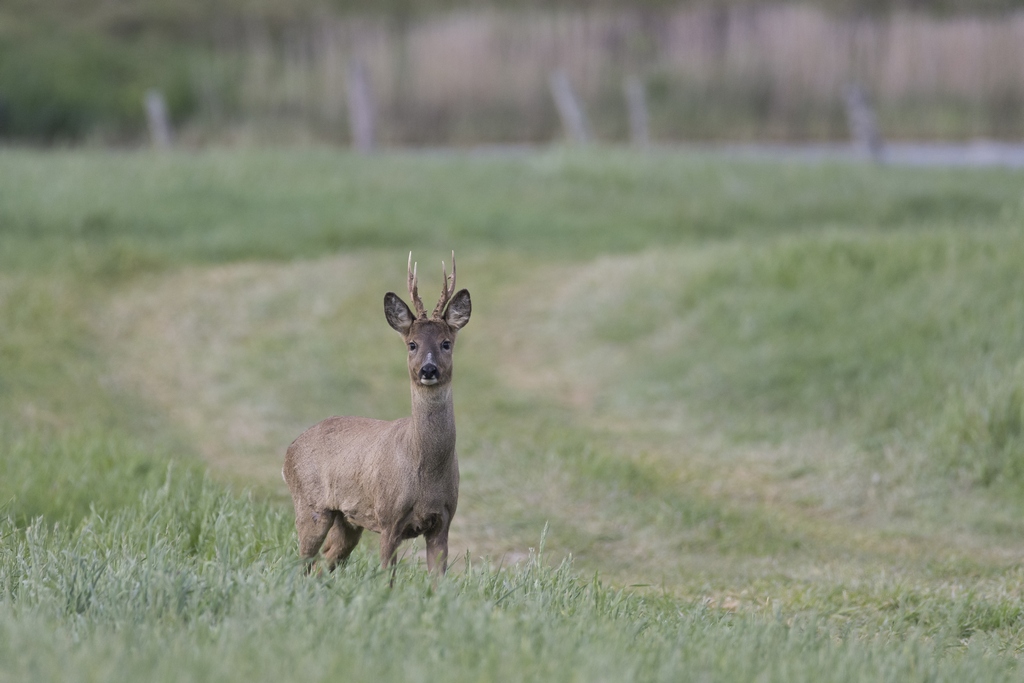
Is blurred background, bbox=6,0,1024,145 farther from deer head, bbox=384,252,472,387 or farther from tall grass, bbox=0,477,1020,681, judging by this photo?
tall grass, bbox=0,477,1020,681

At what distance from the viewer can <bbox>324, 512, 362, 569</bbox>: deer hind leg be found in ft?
17.3

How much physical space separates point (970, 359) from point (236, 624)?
23.5ft

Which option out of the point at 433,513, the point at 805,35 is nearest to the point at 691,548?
the point at 433,513

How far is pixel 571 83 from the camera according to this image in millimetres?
26703

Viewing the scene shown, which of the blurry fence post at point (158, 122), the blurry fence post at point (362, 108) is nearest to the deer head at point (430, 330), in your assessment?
the blurry fence post at point (362, 108)

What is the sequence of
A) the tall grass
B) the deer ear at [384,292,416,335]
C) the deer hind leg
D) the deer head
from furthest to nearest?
the deer hind leg
the deer ear at [384,292,416,335]
the deer head
the tall grass

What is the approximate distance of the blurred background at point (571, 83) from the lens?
24.5m

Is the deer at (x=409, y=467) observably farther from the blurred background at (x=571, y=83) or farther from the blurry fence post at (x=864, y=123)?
the blurred background at (x=571, y=83)

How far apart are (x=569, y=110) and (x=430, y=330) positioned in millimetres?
19763

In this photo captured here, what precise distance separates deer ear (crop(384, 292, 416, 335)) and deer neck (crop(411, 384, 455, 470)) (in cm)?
24

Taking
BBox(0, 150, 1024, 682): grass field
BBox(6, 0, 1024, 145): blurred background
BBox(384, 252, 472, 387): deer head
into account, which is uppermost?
BBox(6, 0, 1024, 145): blurred background

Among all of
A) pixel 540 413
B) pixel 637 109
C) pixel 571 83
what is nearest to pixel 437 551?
pixel 540 413

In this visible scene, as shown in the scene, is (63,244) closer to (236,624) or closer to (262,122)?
(236,624)

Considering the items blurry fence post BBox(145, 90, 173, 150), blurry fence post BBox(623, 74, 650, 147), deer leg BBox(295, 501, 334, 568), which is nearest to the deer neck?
deer leg BBox(295, 501, 334, 568)
